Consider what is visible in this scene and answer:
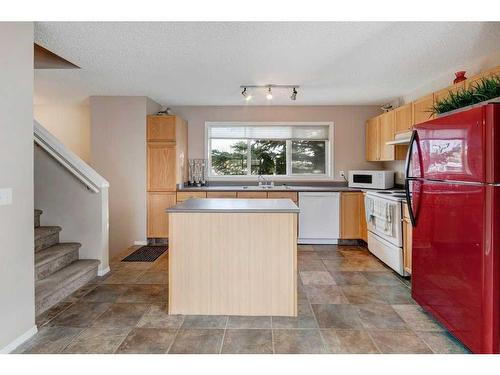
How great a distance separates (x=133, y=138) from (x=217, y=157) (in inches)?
59.6

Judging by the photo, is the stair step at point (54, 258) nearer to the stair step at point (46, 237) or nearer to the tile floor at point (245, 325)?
the stair step at point (46, 237)

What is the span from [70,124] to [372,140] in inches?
209

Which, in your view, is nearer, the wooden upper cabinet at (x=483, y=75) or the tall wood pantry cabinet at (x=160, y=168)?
the wooden upper cabinet at (x=483, y=75)

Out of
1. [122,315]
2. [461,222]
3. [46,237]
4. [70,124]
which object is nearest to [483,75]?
[461,222]

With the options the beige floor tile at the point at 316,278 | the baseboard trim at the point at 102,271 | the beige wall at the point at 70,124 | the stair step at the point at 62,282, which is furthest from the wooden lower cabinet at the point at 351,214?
the beige wall at the point at 70,124

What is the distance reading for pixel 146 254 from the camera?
4.54m

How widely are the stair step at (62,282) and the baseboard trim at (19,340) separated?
36 cm

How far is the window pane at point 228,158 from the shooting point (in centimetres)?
587

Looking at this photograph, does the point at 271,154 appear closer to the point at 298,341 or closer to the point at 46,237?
the point at 46,237

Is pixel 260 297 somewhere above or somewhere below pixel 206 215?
below
